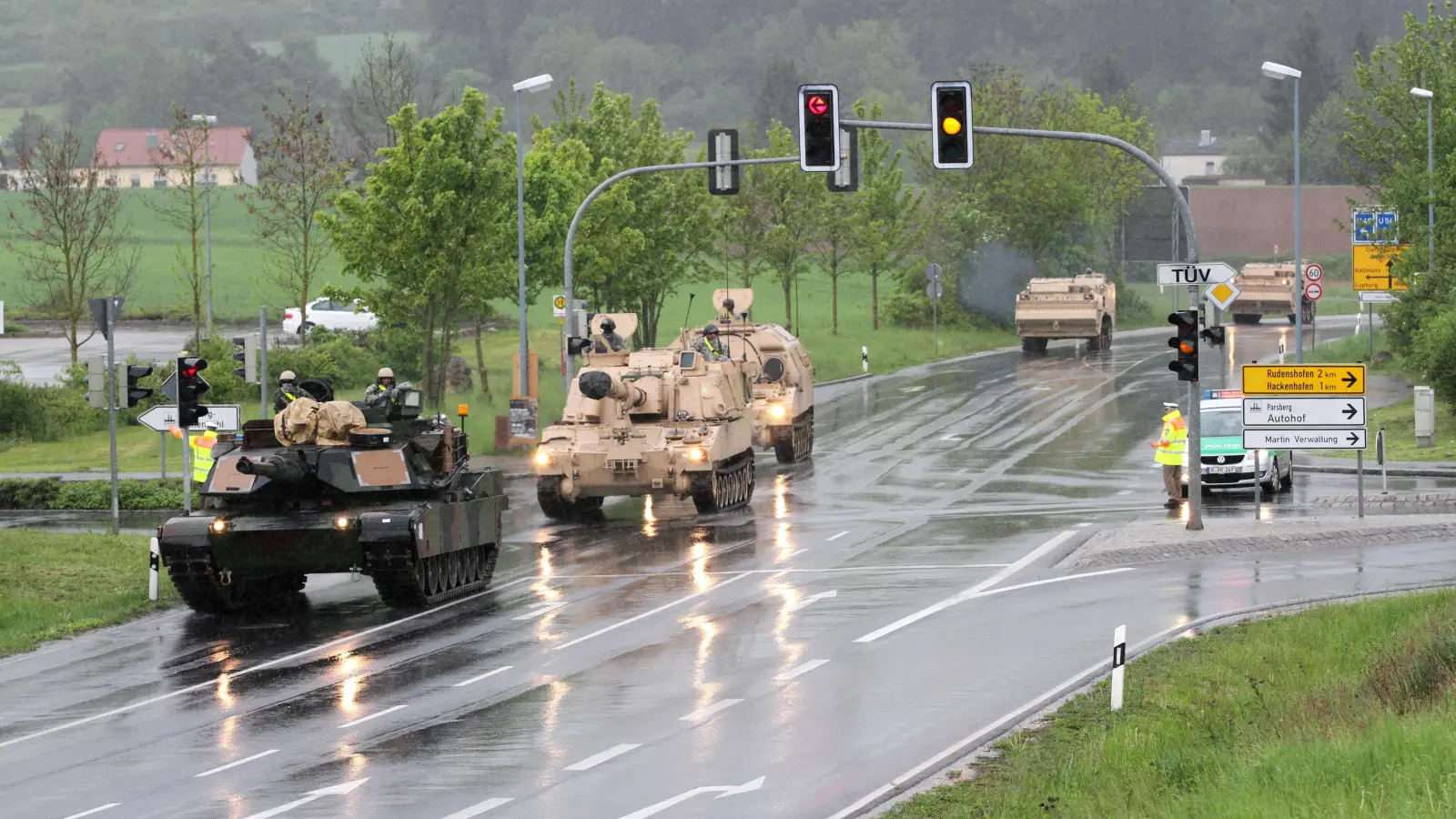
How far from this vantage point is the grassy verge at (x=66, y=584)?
22.0 meters

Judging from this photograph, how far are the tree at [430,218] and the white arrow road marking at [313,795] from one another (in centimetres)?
2841

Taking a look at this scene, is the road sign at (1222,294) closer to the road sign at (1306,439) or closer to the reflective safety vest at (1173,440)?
the reflective safety vest at (1173,440)

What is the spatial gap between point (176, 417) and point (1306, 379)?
16.3m

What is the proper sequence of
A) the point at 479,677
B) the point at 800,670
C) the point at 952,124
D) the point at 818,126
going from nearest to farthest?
the point at 800,670
the point at 479,677
the point at 952,124
the point at 818,126

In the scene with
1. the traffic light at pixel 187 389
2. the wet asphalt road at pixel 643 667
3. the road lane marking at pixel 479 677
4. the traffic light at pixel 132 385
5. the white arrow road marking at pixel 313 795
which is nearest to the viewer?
Result: the white arrow road marking at pixel 313 795

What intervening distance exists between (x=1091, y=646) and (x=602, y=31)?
13921cm

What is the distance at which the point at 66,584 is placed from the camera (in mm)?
24375

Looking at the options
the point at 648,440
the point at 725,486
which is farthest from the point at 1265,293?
the point at 648,440

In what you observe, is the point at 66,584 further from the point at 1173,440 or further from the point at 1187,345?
the point at 1173,440

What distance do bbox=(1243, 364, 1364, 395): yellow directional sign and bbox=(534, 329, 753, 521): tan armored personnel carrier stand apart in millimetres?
7917

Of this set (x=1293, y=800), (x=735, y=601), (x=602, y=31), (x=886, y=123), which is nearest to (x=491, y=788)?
(x=1293, y=800)

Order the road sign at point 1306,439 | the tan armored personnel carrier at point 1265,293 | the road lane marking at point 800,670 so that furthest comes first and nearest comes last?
the tan armored personnel carrier at point 1265,293 < the road sign at point 1306,439 < the road lane marking at point 800,670

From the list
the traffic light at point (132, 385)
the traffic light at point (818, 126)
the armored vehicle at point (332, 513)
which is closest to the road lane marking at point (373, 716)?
the armored vehicle at point (332, 513)

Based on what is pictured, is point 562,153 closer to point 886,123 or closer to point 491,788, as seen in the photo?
point 886,123
